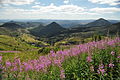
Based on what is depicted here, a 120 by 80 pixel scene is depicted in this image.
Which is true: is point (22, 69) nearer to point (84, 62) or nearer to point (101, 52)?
point (84, 62)

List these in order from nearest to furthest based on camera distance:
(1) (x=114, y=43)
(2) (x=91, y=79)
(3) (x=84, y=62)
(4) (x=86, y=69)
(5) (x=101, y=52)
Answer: (2) (x=91, y=79) → (4) (x=86, y=69) → (3) (x=84, y=62) → (5) (x=101, y=52) → (1) (x=114, y=43)

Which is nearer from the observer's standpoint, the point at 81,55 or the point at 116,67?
the point at 116,67

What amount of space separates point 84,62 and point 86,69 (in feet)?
2.17

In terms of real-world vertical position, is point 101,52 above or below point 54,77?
above

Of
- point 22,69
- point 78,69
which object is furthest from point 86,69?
point 22,69

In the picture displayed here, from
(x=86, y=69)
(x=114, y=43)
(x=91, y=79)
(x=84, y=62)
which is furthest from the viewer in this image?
(x=114, y=43)

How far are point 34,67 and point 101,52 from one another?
11.8ft

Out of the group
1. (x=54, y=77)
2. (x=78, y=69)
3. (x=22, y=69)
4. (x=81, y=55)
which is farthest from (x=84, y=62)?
(x=22, y=69)

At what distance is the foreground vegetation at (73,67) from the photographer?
616 centimetres

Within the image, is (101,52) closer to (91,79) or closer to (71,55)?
(71,55)

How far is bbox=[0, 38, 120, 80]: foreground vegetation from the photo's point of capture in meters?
6.16

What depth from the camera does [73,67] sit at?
7180 millimetres

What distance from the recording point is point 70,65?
757cm

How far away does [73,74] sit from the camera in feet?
22.4
